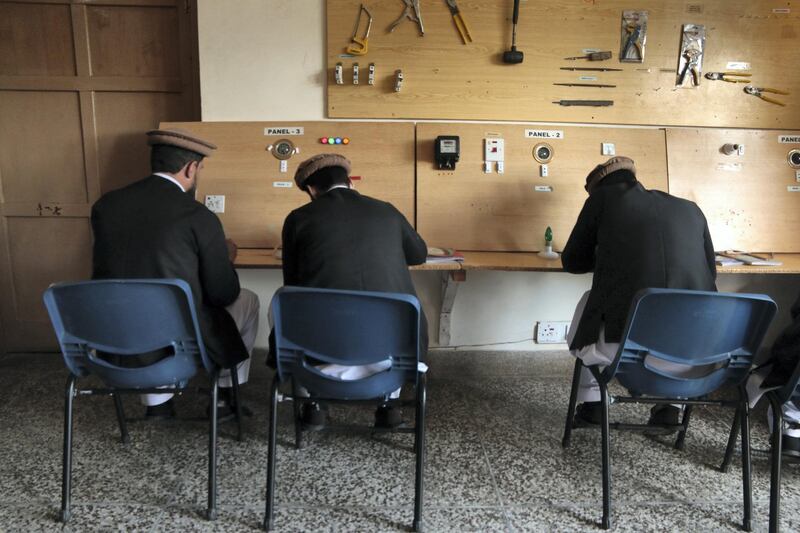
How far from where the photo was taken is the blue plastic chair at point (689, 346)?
1.45 metres

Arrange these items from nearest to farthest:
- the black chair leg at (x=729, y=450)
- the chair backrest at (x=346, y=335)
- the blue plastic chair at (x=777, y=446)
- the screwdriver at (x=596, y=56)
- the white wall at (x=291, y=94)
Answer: the chair backrest at (x=346, y=335) → the blue plastic chair at (x=777, y=446) → the black chair leg at (x=729, y=450) → the white wall at (x=291, y=94) → the screwdriver at (x=596, y=56)

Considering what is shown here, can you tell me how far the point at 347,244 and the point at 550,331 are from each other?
5.74ft

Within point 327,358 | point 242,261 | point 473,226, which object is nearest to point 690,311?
point 327,358

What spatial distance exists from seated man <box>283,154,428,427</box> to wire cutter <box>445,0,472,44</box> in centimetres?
136

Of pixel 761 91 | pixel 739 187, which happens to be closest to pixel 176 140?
pixel 739 187

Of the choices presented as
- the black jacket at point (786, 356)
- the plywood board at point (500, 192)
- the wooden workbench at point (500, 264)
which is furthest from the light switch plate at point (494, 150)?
the black jacket at point (786, 356)

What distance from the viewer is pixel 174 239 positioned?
5.58 ft

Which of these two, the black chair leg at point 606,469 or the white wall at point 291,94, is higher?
the white wall at point 291,94

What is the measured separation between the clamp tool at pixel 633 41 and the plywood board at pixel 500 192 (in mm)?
551

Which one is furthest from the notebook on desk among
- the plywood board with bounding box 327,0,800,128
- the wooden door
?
the wooden door

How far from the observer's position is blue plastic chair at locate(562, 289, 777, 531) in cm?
145

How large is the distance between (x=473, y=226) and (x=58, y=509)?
2174 mm

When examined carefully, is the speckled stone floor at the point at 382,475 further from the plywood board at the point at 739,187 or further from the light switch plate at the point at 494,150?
the light switch plate at the point at 494,150

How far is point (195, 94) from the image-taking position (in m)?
2.93
